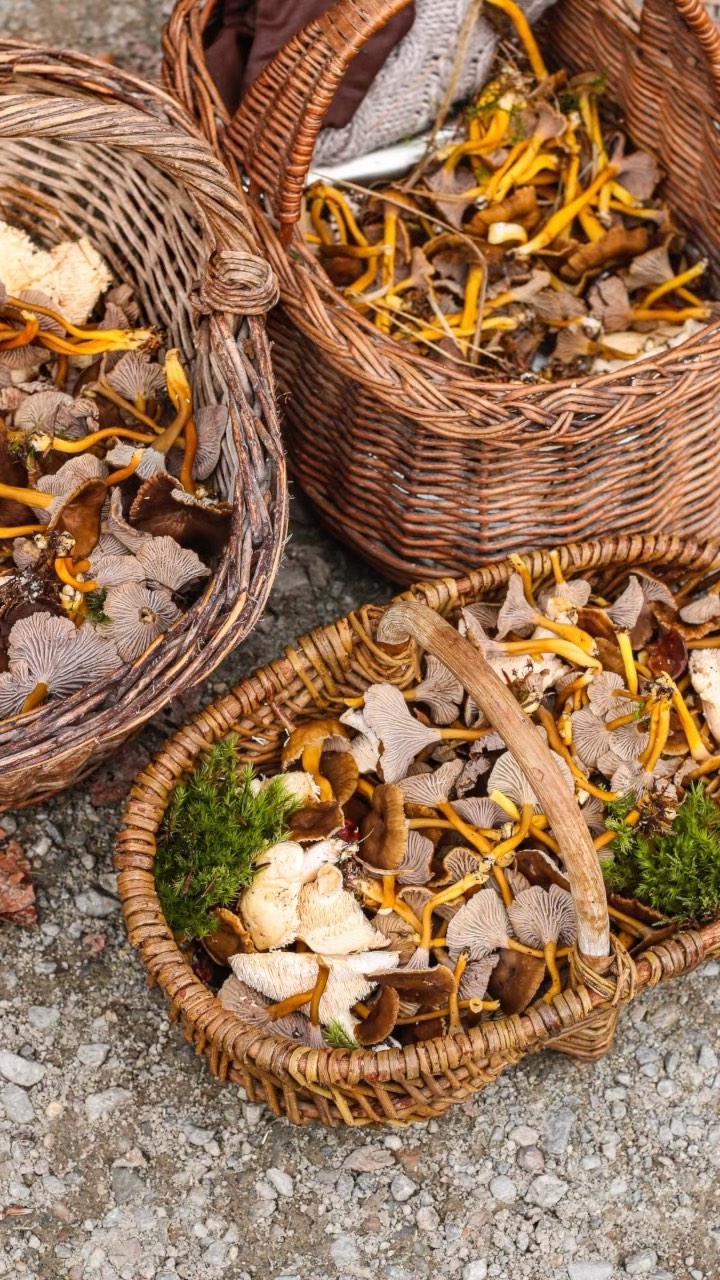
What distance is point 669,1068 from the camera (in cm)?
260

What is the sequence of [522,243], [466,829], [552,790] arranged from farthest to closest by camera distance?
1. [522,243]
2. [466,829]
3. [552,790]

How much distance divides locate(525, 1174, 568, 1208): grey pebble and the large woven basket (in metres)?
1.21

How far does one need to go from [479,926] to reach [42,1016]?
0.95 metres

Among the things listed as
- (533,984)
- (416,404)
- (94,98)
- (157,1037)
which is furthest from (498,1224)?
(94,98)

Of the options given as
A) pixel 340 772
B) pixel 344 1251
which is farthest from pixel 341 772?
pixel 344 1251

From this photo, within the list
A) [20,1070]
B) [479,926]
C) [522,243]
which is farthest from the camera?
[522,243]

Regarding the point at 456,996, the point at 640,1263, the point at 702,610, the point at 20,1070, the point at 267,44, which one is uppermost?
the point at 267,44

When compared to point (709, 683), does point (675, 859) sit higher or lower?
lower

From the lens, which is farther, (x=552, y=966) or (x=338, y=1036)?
(x=552, y=966)

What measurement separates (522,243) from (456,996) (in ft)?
5.87

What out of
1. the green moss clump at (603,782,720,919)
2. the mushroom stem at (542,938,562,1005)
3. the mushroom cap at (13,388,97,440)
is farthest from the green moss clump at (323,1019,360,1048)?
the mushroom cap at (13,388,97,440)

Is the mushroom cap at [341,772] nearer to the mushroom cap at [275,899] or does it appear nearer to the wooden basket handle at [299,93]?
the mushroom cap at [275,899]

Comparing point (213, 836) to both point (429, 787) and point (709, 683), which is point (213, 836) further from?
point (709, 683)

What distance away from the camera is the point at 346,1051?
2.10 meters
